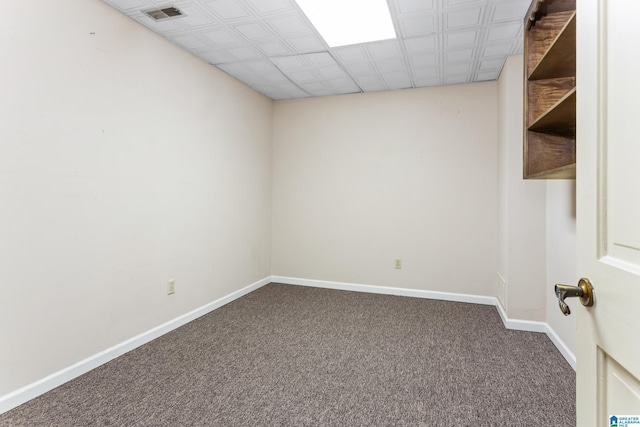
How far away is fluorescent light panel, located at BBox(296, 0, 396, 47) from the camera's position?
2.10 metres

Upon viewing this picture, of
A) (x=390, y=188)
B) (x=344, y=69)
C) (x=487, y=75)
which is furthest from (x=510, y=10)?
(x=390, y=188)

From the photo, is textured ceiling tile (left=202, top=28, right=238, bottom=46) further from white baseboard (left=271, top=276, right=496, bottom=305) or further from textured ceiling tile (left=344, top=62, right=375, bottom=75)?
white baseboard (left=271, top=276, right=496, bottom=305)

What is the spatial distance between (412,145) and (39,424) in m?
3.64

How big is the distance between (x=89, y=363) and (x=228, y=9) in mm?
2459

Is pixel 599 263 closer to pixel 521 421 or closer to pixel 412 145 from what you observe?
→ pixel 521 421

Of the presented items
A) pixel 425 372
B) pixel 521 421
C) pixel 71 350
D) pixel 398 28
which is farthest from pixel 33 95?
pixel 521 421

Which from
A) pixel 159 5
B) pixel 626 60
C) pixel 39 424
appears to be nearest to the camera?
pixel 626 60

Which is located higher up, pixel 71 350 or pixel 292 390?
pixel 71 350

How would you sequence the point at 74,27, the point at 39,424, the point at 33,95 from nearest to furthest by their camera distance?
the point at 39,424, the point at 33,95, the point at 74,27

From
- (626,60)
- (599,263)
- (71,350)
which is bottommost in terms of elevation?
(71,350)

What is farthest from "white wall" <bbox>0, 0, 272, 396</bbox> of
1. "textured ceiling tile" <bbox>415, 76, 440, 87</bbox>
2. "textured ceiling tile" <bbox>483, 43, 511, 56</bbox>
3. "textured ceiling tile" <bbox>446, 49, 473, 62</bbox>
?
"textured ceiling tile" <bbox>483, 43, 511, 56</bbox>

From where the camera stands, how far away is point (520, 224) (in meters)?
2.77

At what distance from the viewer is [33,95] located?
1744 millimetres

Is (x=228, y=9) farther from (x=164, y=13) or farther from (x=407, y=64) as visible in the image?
(x=407, y=64)
